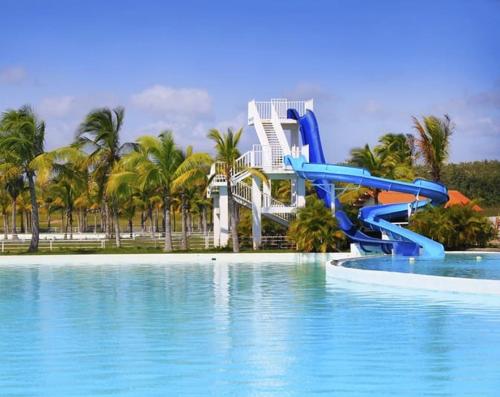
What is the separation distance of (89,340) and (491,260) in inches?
785

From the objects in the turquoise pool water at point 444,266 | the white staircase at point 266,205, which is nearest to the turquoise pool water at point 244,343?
the turquoise pool water at point 444,266

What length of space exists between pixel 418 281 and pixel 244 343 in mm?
7935

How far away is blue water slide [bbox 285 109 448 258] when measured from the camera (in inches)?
1156

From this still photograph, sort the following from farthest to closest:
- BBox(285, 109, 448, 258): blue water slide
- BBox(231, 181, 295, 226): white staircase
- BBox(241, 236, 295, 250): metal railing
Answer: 1. BBox(241, 236, 295, 250): metal railing
2. BBox(231, 181, 295, 226): white staircase
3. BBox(285, 109, 448, 258): blue water slide

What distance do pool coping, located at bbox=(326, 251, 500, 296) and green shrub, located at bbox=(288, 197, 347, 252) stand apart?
422 inches

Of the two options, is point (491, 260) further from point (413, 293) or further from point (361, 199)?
point (361, 199)

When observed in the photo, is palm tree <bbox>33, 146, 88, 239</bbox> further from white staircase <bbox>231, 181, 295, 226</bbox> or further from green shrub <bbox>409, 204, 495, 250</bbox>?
green shrub <bbox>409, 204, 495, 250</bbox>

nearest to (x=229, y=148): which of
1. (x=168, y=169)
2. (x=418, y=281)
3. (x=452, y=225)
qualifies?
(x=168, y=169)

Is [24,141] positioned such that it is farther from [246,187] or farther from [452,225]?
[452,225]

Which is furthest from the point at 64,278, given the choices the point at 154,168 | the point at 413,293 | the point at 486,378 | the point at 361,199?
the point at 361,199

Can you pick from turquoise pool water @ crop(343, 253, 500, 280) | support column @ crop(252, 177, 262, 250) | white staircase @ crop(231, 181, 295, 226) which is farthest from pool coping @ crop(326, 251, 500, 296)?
white staircase @ crop(231, 181, 295, 226)

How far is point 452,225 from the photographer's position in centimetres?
3338

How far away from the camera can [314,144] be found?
37000 mm

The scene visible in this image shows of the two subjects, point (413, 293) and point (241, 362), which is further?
point (413, 293)
